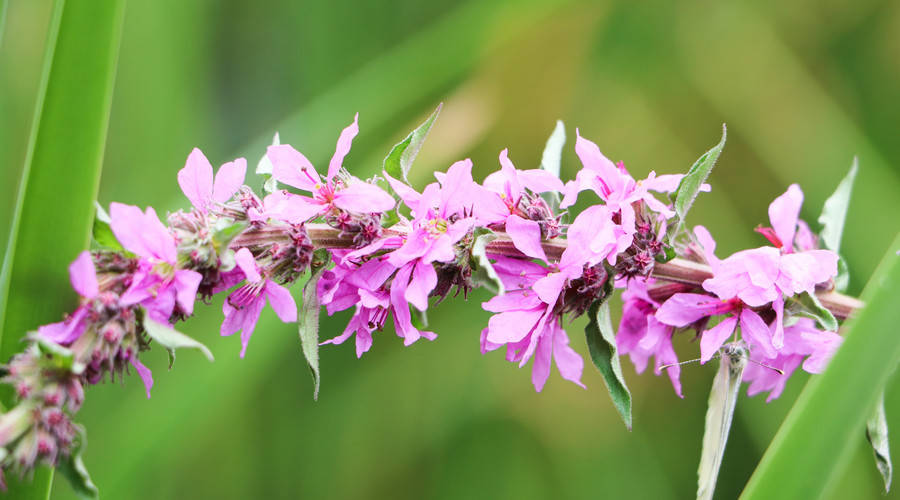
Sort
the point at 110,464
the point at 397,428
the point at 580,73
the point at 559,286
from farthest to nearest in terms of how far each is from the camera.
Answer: the point at 580,73 → the point at 397,428 → the point at 110,464 → the point at 559,286

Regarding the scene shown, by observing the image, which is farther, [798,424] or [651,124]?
[651,124]

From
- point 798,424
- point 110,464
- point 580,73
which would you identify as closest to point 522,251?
point 798,424

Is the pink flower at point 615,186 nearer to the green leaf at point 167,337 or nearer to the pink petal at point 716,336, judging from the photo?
the pink petal at point 716,336

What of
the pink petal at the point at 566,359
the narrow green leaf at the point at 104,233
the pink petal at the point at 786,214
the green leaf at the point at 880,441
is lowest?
the green leaf at the point at 880,441

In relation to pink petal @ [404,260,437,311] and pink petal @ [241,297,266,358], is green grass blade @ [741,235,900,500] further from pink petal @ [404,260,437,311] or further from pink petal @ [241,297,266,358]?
pink petal @ [241,297,266,358]

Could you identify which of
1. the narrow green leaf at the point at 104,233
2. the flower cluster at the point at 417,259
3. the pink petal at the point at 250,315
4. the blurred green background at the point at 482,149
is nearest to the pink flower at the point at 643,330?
the flower cluster at the point at 417,259

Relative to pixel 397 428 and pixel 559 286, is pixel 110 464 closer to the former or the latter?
pixel 397 428

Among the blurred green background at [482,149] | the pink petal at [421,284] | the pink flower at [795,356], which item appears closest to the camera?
the pink petal at [421,284]
